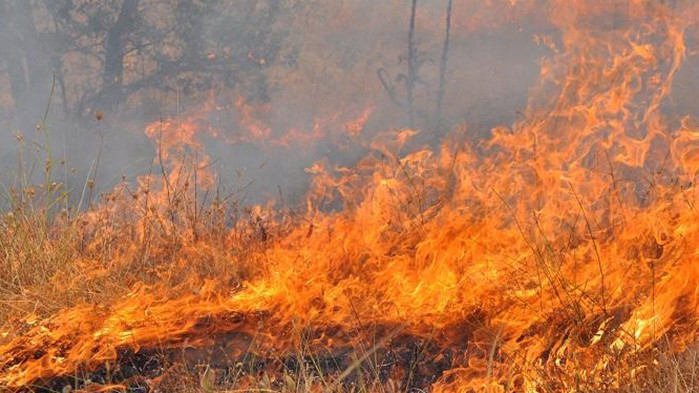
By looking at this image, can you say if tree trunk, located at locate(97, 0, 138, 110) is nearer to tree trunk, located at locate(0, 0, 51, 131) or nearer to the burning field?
tree trunk, located at locate(0, 0, 51, 131)

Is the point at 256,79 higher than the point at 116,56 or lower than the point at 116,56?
lower

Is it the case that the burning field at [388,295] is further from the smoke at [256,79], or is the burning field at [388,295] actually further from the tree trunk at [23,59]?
the tree trunk at [23,59]

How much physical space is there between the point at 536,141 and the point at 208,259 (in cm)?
202

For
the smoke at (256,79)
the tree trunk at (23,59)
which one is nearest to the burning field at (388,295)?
the smoke at (256,79)

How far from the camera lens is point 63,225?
4.02 m

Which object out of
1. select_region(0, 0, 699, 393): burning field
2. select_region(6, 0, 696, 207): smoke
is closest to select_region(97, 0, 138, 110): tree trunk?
select_region(6, 0, 696, 207): smoke

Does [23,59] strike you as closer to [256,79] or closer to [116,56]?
[116,56]

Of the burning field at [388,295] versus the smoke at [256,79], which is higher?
the burning field at [388,295]

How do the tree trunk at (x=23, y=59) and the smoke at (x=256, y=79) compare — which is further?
the tree trunk at (x=23, y=59)

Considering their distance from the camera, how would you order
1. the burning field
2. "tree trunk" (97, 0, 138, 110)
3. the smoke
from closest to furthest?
1. the burning field
2. the smoke
3. "tree trunk" (97, 0, 138, 110)

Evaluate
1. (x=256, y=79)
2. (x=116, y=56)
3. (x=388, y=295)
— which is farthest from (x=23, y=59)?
(x=388, y=295)

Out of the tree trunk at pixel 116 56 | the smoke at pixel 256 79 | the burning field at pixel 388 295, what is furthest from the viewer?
the tree trunk at pixel 116 56

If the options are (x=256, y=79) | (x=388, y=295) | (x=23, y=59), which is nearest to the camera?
(x=388, y=295)

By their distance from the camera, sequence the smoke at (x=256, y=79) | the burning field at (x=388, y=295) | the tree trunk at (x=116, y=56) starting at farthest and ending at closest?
the tree trunk at (x=116, y=56) → the smoke at (x=256, y=79) → the burning field at (x=388, y=295)
